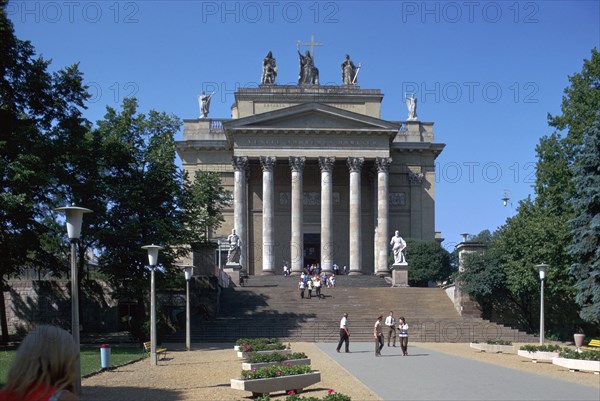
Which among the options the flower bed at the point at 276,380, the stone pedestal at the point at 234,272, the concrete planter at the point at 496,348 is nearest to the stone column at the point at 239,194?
the stone pedestal at the point at 234,272

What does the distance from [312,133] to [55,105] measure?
30481 mm

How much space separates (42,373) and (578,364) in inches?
812

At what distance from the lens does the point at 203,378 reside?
19438 mm

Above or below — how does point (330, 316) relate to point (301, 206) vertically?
below

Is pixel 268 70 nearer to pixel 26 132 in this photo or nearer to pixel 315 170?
pixel 315 170

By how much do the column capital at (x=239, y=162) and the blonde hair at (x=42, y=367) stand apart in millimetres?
55478

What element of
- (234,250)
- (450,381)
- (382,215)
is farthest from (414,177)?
(450,381)

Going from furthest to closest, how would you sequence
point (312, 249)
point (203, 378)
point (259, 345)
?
1. point (312, 249)
2. point (259, 345)
3. point (203, 378)

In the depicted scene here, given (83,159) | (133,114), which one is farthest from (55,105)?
(133,114)

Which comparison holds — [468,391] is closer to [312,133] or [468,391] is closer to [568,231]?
[568,231]

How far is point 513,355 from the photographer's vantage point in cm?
2862

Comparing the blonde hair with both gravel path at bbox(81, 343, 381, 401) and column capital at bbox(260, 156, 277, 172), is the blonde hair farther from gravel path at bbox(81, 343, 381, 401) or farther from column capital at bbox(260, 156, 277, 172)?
column capital at bbox(260, 156, 277, 172)

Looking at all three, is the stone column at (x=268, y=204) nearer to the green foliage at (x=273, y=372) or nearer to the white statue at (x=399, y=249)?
the white statue at (x=399, y=249)

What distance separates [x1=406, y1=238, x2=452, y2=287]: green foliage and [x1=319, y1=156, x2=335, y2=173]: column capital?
369 inches
